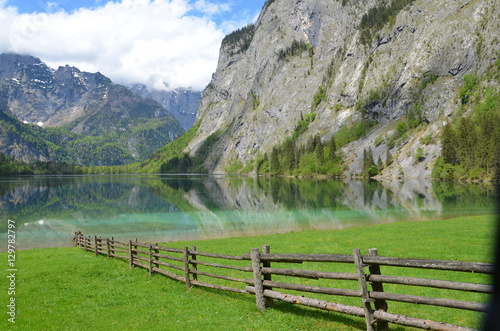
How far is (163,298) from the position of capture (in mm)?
18547

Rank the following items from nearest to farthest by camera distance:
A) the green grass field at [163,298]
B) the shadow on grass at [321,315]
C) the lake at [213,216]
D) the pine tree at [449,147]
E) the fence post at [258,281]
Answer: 1. the shadow on grass at [321,315]
2. the green grass field at [163,298]
3. the fence post at [258,281]
4. the lake at [213,216]
5. the pine tree at [449,147]

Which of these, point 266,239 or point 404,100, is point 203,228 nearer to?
point 266,239

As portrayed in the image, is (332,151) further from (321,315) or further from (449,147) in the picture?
(321,315)

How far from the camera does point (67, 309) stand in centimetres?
1716

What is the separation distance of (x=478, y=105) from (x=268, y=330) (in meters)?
160

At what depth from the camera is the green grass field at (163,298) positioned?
46.6 ft

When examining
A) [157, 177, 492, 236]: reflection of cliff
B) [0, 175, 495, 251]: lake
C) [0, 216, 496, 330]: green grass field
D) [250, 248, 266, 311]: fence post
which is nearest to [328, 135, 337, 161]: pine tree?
[157, 177, 492, 236]: reflection of cliff

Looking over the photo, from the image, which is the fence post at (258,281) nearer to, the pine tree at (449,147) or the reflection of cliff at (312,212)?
the reflection of cliff at (312,212)

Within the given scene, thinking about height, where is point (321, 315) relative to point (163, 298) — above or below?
above

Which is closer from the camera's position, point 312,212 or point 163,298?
point 163,298

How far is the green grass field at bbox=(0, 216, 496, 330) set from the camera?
14211mm

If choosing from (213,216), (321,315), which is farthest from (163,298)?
(213,216)

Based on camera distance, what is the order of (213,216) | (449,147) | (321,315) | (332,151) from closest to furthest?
1. (321,315)
2. (213,216)
3. (449,147)
4. (332,151)

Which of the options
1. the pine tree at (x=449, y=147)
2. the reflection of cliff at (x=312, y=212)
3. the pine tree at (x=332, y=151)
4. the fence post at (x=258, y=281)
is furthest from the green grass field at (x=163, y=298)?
the pine tree at (x=332, y=151)
